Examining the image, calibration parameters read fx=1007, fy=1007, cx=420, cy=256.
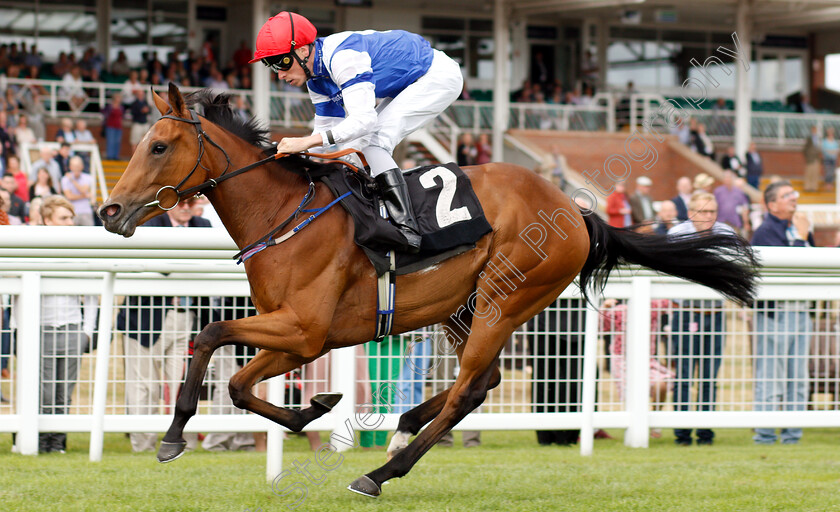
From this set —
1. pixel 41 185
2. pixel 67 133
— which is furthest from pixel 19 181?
pixel 67 133

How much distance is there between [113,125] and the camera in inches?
640

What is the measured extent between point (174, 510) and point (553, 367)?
97.1 inches

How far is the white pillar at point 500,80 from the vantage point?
1984cm

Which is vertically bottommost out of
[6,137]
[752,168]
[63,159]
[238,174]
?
[238,174]

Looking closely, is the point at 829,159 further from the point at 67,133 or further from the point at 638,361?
the point at 638,361

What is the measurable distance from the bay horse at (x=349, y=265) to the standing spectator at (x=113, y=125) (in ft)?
41.6

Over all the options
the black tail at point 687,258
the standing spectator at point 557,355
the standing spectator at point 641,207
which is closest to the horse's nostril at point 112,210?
the black tail at point 687,258

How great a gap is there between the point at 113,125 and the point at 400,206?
13.2 metres

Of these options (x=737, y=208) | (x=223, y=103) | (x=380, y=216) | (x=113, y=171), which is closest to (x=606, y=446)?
(x=380, y=216)

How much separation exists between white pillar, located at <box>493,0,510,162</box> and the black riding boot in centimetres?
1581

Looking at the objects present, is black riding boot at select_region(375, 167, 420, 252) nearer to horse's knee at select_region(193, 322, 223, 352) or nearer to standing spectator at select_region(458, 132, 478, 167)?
horse's knee at select_region(193, 322, 223, 352)

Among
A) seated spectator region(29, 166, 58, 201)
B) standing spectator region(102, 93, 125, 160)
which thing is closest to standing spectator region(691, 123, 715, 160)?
standing spectator region(102, 93, 125, 160)

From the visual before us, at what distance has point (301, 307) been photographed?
391cm

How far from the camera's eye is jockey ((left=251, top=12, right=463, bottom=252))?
13.1 ft
